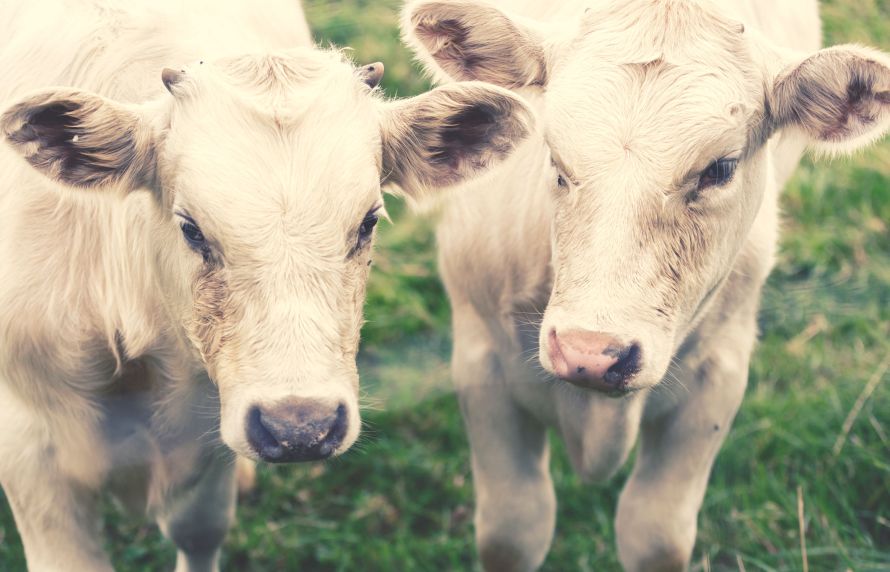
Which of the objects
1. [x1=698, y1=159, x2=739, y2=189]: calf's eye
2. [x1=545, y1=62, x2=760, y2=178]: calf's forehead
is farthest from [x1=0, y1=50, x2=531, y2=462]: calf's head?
[x1=698, y1=159, x2=739, y2=189]: calf's eye

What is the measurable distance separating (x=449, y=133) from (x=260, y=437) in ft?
3.75

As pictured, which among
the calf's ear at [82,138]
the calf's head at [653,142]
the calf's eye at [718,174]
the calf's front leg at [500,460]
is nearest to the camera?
the calf's ear at [82,138]

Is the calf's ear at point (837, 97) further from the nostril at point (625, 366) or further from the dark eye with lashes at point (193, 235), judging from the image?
the dark eye with lashes at point (193, 235)

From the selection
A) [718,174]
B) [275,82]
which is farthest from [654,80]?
[275,82]

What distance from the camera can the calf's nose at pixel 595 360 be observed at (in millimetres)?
3449

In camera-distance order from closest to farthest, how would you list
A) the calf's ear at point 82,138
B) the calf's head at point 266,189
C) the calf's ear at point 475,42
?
the calf's head at point 266,189
the calf's ear at point 82,138
the calf's ear at point 475,42

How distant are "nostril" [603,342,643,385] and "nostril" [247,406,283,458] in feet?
2.90

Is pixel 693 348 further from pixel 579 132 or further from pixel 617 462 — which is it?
pixel 579 132

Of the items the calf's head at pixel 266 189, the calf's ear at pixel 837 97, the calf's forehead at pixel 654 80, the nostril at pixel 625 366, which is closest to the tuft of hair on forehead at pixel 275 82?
the calf's head at pixel 266 189

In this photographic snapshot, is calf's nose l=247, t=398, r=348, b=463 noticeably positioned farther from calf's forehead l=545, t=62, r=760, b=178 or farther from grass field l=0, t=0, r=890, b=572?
grass field l=0, t=0, r=890, b=572

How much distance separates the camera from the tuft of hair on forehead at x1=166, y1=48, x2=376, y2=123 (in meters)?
3.49

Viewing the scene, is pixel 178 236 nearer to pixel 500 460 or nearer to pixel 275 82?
pixel 275 82

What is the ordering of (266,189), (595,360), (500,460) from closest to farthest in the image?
(266,189), (595,360), (500,460)

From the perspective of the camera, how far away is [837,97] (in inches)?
151
